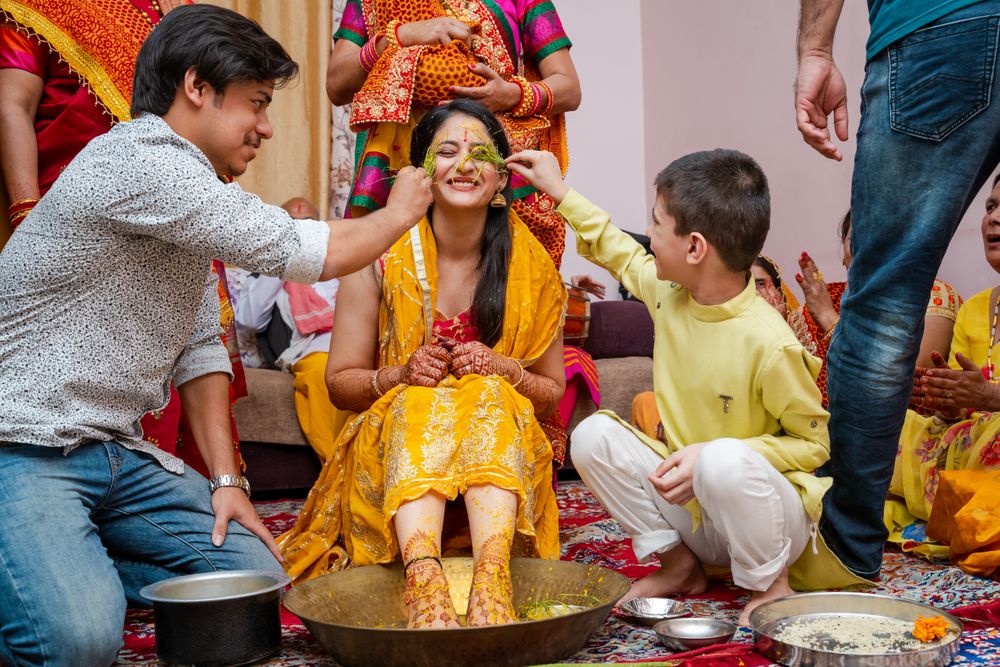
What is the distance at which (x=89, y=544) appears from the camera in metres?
1.90

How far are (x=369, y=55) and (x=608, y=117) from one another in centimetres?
369

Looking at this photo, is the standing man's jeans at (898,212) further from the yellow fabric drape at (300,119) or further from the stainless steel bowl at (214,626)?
the yellow fabric drape at (300,119)

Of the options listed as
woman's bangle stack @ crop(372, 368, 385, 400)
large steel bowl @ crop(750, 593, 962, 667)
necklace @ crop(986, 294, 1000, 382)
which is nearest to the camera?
large steel bowl @ crop(750, 593, 962, 667)

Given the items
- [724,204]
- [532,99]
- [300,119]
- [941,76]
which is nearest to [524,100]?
[532,99]

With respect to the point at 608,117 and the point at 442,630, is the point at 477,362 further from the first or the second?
the point at 608,117

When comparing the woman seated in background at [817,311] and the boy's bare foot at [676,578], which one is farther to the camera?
the woman seated in background at [817,311]

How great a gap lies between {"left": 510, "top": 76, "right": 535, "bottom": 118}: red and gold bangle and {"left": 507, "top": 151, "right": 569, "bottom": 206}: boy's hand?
0.38 meters

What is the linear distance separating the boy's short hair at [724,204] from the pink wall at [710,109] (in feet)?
7.26

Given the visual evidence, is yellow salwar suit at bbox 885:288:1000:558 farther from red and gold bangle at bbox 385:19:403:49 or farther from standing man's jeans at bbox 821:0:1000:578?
red and gold bangle at bbox 385:19:403:49

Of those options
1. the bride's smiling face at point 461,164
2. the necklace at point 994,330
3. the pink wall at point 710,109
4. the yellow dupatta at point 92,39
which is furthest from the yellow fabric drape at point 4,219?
the pink wall at point 710,109

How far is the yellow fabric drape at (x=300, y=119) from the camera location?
206 inches

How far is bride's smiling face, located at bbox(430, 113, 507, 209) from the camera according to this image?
2.49 meters

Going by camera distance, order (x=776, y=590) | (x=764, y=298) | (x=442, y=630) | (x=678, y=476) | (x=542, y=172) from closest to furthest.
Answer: (x=442, y=630) < (x=678, y=476) < (x=776, y=590) < (x=542, y=172) < (x=764, y=298)

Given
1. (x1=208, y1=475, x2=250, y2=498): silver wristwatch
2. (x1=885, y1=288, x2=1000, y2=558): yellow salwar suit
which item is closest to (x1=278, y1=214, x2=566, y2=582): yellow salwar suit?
(x1=208, y1=475, x2=250, y2=498): silver wristwatch
